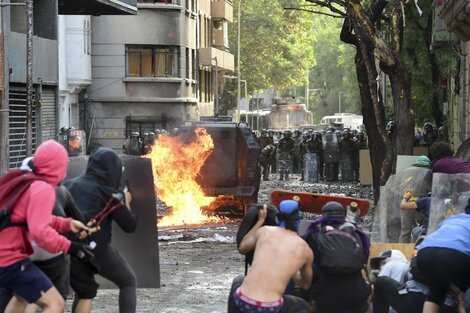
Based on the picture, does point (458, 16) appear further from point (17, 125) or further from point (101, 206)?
point (17, 125)

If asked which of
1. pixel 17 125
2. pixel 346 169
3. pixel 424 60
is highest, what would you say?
pixel 424 60

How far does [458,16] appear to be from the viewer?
18406 mm

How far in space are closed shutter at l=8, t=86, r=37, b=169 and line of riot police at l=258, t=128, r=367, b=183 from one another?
447 inches

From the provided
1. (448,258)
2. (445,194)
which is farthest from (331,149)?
→ (448,258)

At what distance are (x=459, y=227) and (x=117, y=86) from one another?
41.8 metres

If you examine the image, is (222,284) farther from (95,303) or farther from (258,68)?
(258,68)

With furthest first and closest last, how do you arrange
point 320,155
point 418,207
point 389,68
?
point 320,155 → point 389,68 → point 418,207

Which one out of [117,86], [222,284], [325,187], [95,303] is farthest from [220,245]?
[117,86]

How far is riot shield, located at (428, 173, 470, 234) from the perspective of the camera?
11.8m

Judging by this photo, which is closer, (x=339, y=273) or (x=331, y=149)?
(x=339, y=273)

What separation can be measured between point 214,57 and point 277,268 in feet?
172

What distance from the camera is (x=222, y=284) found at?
50.7 feet

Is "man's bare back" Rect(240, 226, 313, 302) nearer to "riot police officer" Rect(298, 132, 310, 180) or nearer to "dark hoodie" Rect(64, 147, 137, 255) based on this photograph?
"dark hoodie" Rect(64, 147, 137, 255)

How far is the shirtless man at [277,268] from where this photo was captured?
8.70m
